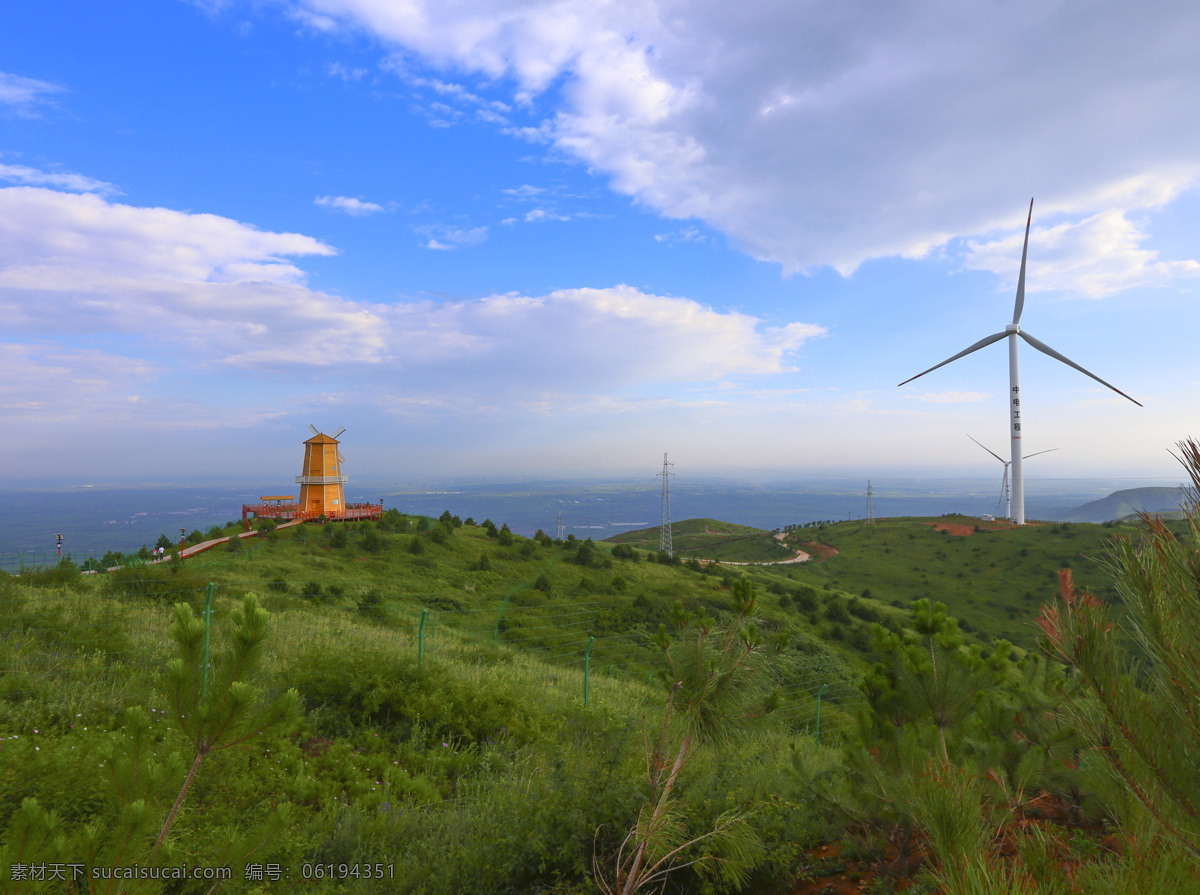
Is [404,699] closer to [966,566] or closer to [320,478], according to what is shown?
[320,478]

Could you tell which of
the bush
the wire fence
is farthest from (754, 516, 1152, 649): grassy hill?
the bush

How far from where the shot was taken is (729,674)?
4109mm

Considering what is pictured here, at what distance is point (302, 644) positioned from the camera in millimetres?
10688

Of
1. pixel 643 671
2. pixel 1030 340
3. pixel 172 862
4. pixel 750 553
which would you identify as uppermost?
pixel 1030 340

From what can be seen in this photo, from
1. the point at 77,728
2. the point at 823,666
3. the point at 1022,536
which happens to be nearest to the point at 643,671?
the point at 823,666

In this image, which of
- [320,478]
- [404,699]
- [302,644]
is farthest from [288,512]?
[404,699]

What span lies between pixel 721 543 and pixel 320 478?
246 ft

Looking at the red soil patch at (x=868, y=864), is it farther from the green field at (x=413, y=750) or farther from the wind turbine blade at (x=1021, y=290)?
the wind turbine blade at (x=1021, y=290)

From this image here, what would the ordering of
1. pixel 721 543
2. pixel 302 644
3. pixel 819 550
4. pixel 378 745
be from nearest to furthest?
pixel 378 745 → pixel 302 644 → pixel 819 550 → pixel 721 543

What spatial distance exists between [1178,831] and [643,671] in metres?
18.1

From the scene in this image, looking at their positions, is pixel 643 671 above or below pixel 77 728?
below

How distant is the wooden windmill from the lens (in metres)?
44.6

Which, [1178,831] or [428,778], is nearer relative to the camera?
[1178,831]

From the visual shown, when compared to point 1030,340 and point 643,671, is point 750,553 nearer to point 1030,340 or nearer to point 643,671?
point 1030,340
